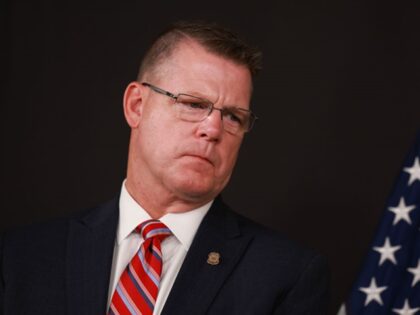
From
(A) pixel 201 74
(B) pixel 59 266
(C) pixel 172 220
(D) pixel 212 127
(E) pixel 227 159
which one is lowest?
(B) pixel 59 266

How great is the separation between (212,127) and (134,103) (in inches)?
15.7

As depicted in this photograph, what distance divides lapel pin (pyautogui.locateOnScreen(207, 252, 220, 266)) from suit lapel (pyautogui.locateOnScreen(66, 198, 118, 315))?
37cm

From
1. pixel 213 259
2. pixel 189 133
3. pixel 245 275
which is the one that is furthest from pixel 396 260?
pixel 189 133

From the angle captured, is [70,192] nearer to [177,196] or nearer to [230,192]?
[230,192]

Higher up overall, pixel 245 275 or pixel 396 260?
pixel 396 260

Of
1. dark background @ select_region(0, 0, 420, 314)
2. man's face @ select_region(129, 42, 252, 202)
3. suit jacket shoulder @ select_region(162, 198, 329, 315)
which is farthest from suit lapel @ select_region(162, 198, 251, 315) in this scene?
dark background @ select_region(0, 0, 420, 314)

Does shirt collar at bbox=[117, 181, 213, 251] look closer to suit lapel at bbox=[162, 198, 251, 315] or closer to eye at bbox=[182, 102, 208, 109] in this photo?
suit lapel at bbox=[162, 198, 251, 315]

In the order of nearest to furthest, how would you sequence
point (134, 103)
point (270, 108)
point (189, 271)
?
point (189, 271), point (134, 103), point (270, 108)

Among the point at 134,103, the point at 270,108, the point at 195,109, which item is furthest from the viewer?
the point at 270,108

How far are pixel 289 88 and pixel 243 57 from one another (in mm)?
971

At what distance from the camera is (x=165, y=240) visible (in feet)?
8.96

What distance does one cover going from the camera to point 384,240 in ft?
9.78

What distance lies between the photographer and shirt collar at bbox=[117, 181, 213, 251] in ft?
8.99

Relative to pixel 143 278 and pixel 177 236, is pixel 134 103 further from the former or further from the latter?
pixel 143 278
